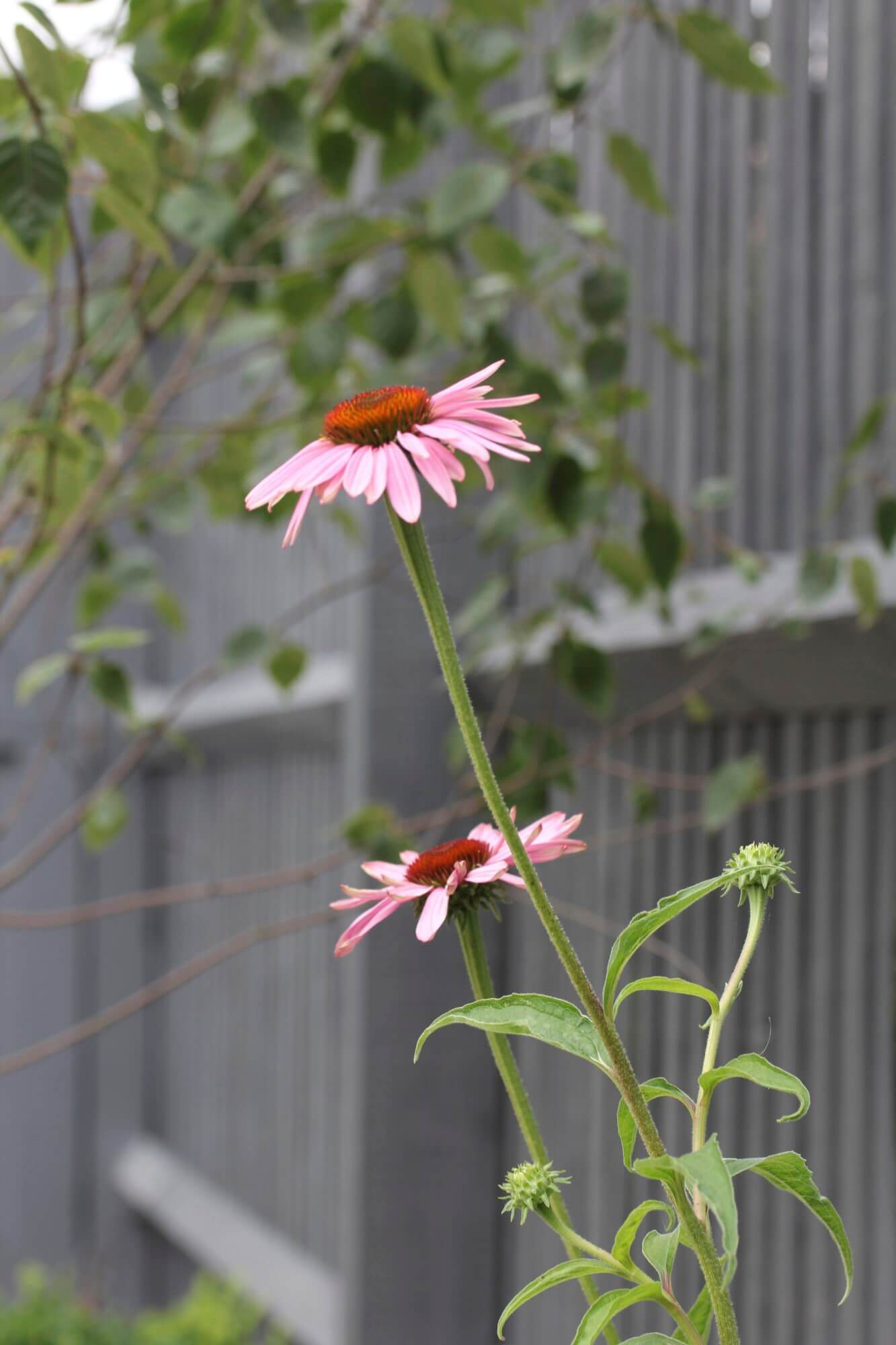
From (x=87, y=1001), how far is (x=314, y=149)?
93.3 inches

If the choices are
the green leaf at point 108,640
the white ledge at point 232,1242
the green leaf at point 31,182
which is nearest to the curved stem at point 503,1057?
the green leaf at point 31,182

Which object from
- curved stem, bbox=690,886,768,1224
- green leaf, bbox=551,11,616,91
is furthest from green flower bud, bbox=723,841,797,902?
green leaf, bbox=551,11,616,91

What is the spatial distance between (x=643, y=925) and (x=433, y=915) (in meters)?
0.03

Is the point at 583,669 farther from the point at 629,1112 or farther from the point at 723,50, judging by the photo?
the point at 629,1112

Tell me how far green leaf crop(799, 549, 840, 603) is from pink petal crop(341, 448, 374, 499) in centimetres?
63

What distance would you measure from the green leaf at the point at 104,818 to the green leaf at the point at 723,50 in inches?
25.2

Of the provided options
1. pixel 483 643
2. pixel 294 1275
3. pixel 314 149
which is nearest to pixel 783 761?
pixel 483 643

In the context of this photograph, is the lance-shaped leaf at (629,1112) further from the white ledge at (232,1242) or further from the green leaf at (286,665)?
the white ledge at (232,1242)

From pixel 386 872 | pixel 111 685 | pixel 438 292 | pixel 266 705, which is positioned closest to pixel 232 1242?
pixel 266 705

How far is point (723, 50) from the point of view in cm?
67

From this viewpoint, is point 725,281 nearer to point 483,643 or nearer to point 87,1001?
point 483,643

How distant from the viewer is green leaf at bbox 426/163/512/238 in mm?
743

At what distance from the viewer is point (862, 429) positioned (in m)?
0.72

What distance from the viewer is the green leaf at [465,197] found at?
743 millimetres
